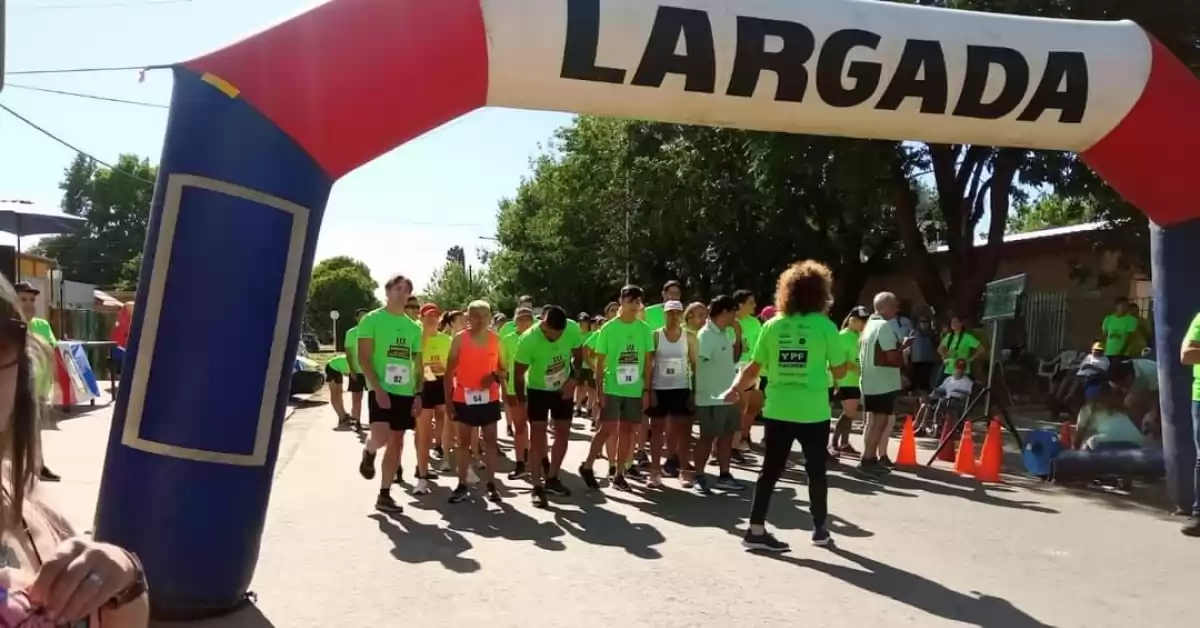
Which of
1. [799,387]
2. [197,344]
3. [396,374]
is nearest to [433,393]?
[396,374]

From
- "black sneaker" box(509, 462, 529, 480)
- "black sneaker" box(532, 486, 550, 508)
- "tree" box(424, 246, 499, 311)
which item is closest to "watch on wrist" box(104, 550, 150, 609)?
"black sneaker" box(532, 486, 550, 508)

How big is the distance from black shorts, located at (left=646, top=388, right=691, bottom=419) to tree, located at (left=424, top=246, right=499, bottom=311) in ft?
184

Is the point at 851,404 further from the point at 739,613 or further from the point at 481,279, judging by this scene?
the point at 481,279

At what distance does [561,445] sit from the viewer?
8406 mm

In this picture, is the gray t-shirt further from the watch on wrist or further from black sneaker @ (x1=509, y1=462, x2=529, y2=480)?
the watch on wrist

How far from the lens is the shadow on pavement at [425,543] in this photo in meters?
6.21

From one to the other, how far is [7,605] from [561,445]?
23.1 ft

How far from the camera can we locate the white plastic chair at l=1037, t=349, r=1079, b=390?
58.0ft

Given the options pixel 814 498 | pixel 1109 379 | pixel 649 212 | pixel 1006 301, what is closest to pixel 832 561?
pixel 814 498

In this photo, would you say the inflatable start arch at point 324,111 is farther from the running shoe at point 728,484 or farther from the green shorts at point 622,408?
the running shoe at point 728,484

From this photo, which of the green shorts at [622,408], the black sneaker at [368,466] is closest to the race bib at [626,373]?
the green shorts at [622,408]

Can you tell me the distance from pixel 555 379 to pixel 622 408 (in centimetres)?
73

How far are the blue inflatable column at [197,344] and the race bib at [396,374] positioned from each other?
2.98m

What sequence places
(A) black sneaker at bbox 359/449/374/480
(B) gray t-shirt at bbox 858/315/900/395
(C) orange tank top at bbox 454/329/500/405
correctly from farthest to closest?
1. (B) gray t-shirt at bbox 858/315/900/395
2. (A) black sneaker at bbox 359/449/374/480
3. (C) orange tank top at bbox 454/329/500/405
